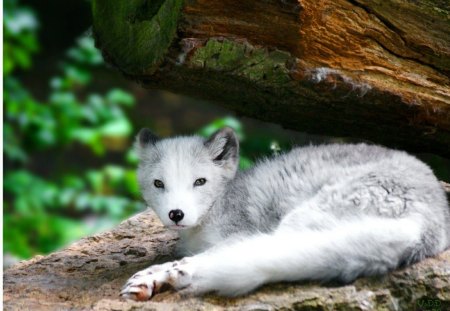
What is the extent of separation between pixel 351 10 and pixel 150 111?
15.0ft

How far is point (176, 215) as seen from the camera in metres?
2.90

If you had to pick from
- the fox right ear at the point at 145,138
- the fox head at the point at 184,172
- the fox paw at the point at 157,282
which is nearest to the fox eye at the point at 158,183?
the fox head at the point at 184,172

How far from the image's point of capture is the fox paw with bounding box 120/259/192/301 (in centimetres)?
265

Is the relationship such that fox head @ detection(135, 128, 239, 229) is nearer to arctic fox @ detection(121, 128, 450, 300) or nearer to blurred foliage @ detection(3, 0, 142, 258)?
arctic fox @ detection(121, 128, 450, 300)

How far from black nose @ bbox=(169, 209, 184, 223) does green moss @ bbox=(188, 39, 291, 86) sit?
548mm

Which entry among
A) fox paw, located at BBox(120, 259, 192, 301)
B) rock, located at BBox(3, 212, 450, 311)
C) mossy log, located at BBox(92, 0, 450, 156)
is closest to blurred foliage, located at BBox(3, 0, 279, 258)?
rock, located at BBox(3, 212, 450, 311)

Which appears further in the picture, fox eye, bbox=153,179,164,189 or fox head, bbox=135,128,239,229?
fox eye, bbox=153,179,164,189

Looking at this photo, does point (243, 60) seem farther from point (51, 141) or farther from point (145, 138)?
point (51, 141)

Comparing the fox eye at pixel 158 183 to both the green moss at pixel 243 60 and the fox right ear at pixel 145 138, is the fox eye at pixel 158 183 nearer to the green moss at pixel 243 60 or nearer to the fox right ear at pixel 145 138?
the fox right ear at pixel 145 138

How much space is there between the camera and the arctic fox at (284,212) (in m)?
2.61

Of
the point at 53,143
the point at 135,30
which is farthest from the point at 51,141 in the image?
the point at 135,30

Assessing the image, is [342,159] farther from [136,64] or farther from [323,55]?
[136,64]

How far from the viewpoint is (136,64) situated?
3176 mm

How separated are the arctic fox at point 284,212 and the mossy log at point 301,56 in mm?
207
